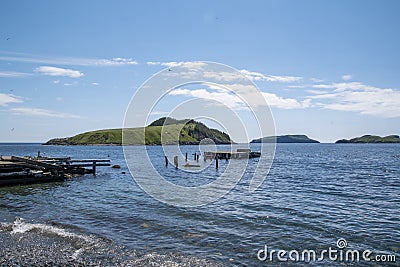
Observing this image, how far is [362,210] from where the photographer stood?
22.0 m

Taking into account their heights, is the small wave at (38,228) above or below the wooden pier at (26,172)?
below

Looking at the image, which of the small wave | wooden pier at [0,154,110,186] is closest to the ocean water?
the small wave

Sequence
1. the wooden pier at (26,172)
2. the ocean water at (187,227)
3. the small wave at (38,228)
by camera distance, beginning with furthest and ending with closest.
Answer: the wooden pier at (26,172), the small wave at (38,228), the ocean water at (187,227)

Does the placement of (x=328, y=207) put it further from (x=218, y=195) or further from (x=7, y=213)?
(x=7, y=213)

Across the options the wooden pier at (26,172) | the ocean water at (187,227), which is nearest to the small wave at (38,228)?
the ocean water at (187,227)

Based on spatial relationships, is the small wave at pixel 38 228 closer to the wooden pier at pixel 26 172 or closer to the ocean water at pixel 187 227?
the ocean water at pixel 187 227

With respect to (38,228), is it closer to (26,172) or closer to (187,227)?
(187,227)

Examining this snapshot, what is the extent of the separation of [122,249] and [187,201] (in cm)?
1179

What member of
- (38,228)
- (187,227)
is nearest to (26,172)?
(38,228)

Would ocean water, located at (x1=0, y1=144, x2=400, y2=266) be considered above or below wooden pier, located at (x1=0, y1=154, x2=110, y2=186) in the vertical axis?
below

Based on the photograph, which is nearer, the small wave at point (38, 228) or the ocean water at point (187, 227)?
the ocean water at point (187, 227)

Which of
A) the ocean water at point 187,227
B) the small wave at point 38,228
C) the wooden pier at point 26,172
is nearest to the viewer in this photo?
the ocean water at point 187,227

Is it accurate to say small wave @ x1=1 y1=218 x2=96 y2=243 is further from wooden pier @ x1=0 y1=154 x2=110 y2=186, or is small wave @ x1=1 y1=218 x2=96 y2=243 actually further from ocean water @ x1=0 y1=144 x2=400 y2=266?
wooden pier @ x1=0 y1=154 x2=110 y2=186

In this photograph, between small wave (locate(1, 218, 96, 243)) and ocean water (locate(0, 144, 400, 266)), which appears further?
small wave (locate(1, 218, 96, 243))
